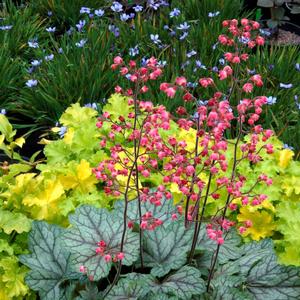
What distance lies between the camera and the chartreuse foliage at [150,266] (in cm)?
187

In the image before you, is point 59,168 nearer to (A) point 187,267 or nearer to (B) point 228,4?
(A) point 187,267

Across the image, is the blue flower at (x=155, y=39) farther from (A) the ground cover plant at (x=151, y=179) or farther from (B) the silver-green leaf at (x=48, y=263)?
(B) the silver-green leaf at (x=48, y=263)

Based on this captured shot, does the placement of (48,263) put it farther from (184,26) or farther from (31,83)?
(184,26)

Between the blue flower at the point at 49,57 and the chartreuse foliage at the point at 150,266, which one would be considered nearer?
the chartreuse foliage at the point at 150,266

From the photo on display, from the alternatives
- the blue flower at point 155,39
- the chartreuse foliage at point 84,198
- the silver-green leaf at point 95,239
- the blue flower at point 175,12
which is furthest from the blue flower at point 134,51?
the silver-green leaf at point 95,239

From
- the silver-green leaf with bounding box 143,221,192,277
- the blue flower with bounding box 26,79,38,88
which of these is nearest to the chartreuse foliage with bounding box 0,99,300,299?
the silver-green leaf with bounding box 143,221,192,277

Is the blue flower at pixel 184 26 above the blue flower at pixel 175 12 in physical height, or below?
below

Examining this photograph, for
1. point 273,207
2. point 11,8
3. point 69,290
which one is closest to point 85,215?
point 69,290

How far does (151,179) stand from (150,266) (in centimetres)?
59

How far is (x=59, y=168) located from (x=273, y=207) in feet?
2.93

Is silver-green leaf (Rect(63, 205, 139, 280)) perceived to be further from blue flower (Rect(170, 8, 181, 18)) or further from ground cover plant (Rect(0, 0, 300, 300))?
blue flower (Rect(170, 8, 181, 18))

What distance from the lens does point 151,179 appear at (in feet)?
8.29

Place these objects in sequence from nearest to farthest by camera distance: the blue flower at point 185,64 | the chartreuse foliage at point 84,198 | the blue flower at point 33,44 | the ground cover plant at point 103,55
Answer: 1. the chartreuse foliage at point 84,198
2. the ground cover plant at point 103,55
3. the blue flower at point 185,64
4. the blue flower at point 33,44

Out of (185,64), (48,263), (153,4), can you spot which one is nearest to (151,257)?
(48,263)
